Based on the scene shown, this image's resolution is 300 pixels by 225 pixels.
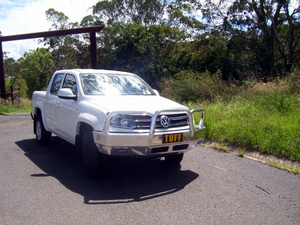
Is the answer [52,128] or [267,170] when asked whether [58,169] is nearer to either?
[52,128]

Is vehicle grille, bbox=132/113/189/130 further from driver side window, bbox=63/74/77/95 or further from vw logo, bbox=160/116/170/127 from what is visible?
driver side window, bbox=63/74/77/95

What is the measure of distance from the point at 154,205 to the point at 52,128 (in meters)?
3.65

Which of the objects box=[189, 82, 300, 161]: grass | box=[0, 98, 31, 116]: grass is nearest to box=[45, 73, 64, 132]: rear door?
box=[189, 82, 300, 161]: grass

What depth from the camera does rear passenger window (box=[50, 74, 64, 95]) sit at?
7.13 m

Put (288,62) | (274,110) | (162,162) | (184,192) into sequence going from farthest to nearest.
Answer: (288,62), (274,110), (162,162), (184,192)

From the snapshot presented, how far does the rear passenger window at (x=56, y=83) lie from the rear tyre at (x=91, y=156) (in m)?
2.37

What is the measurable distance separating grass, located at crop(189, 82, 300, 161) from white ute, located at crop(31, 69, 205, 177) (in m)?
1.85

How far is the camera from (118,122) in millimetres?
4805

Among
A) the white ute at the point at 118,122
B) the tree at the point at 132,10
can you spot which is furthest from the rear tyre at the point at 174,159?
the tree at the point at 132,10

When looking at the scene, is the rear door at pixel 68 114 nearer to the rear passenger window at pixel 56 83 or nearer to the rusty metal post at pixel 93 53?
the rear passenger window at pixel 56 83

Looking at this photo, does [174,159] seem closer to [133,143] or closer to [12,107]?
[133,143]

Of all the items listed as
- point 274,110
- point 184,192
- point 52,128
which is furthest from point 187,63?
point 184,192

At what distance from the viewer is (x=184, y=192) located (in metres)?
4.71

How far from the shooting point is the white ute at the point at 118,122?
473cm
